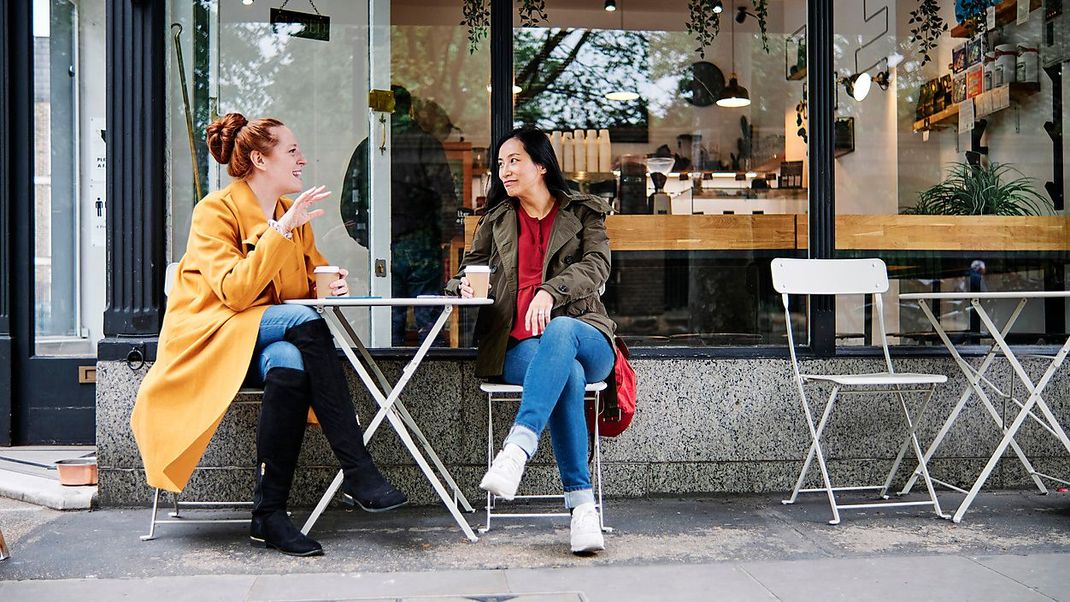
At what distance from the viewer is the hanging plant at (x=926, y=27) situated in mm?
5250

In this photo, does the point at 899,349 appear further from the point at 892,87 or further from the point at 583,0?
the point at 583,0

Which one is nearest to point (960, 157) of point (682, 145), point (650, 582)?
point (682, 145)

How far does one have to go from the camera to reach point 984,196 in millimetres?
4922

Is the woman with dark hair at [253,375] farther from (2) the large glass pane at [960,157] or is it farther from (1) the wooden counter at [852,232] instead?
(2) the large glass pane at [960,157]

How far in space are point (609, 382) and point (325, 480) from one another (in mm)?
1199

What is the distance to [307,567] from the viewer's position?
2.92 m

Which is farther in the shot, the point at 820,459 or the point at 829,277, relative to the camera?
the point at 829,277

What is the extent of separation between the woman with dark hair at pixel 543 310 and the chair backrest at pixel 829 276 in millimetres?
782

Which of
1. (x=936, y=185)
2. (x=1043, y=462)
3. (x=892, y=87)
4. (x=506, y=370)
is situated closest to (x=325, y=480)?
(x=506, y=370)

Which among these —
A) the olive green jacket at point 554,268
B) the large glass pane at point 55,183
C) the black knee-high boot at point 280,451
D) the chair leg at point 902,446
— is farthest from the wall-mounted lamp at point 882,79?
the large glass pane at point 55,183

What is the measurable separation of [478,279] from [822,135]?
1.76m

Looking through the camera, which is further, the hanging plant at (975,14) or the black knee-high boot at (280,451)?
the hanging plant at (975,14)

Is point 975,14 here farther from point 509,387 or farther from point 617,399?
point 509,387

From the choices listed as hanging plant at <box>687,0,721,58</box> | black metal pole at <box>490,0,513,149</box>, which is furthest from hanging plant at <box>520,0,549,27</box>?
hanging plant at <box>687,0,721,58</box>
